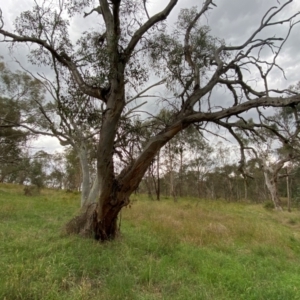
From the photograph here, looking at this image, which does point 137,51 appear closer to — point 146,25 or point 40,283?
point 146,25

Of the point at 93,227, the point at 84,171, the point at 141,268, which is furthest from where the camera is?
the point at 84,171

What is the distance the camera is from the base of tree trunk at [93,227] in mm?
6086

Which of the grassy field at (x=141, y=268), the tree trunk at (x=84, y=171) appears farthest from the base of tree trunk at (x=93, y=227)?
the tree trunk at (x=84, y=171)

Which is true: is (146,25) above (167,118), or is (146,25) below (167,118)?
above

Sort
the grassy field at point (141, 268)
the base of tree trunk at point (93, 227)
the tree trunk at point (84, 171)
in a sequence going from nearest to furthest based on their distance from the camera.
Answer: the grassy field at point (141, 268), the base of tree trunk at point (93, 227), the tree trunk at point (84, 171)

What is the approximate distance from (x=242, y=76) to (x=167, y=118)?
2.24 m

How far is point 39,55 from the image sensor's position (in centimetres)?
706

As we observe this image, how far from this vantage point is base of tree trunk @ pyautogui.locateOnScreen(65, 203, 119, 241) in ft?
20.0

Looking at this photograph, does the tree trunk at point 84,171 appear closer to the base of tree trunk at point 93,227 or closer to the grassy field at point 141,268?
the grassy field at point 141,268

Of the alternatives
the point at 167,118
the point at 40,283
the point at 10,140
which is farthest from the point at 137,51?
the point at 10,140

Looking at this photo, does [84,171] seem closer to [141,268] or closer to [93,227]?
[93,227]

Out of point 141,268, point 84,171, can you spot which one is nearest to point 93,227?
point 141,268

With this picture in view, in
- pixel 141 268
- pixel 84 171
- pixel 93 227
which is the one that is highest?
pixel 84 171

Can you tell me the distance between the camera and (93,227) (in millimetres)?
6137
